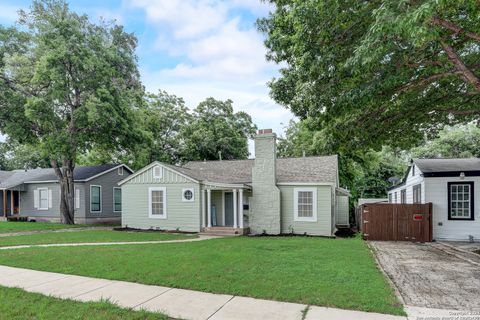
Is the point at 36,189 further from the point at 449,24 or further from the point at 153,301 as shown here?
the point at 449,24

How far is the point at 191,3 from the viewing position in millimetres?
11773

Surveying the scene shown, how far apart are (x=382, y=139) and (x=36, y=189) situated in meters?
23.0

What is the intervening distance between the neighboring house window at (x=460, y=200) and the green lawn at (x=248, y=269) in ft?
18.4

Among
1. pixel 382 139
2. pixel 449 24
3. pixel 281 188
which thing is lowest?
pixel 281 188

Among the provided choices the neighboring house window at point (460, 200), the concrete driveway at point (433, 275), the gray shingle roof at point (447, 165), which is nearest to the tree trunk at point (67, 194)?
the concrete driveway at point (433, 275)

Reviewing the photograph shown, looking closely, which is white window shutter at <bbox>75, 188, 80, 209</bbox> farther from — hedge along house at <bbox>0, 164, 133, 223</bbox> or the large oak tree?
the large oak tree

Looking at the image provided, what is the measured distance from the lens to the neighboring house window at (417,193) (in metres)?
13.8

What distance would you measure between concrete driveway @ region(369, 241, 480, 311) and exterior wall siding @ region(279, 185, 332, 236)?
3.46 m

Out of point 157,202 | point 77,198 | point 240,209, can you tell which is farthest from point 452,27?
point 77,198

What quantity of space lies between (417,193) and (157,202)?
475 inches

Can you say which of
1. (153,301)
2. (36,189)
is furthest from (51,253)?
(36,189)

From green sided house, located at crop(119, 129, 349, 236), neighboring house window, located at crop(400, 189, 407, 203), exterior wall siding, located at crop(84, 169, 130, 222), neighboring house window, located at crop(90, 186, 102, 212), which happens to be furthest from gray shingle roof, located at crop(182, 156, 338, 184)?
neighboring house window, located at crop(90, 186, 102, 212)

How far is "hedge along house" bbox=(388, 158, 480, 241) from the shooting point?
12.4 metres

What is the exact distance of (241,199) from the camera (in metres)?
14.9
